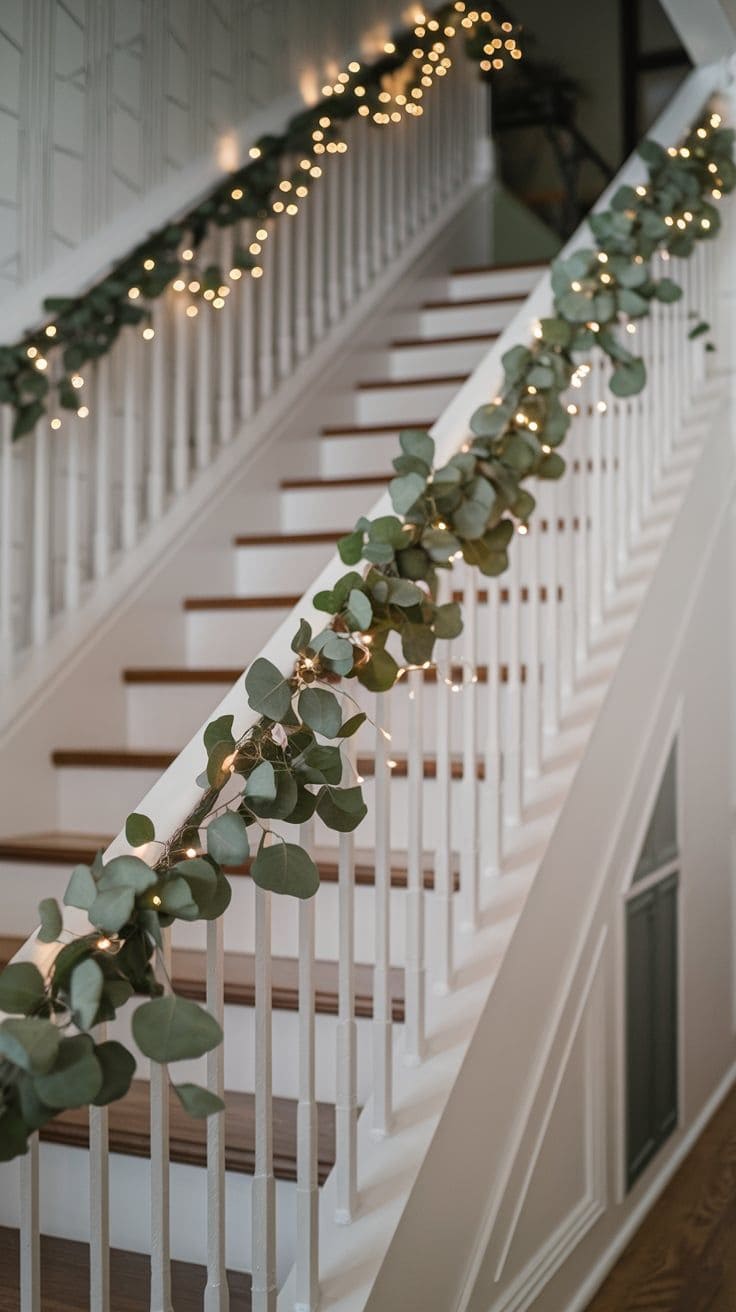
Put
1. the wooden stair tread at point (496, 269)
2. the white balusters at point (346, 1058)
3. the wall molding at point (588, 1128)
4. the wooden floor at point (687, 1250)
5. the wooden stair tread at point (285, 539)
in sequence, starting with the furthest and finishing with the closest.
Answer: the wooden stair tread at point (496, 269) < the wooden stair tread at point (285, 539) < the wooden floor at point (687, 1250) < the wall molding at point (588, 1128) < the white balusters at point (346, 1058)

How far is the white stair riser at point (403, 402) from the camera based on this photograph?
3.96 meters

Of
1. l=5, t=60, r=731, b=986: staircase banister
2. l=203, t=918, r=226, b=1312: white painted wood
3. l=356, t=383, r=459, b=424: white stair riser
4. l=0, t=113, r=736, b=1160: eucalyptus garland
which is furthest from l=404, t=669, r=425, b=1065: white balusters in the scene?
l=356, t=383, r=459, b=424: white stair riser

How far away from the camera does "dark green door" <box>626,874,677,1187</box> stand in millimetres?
2779

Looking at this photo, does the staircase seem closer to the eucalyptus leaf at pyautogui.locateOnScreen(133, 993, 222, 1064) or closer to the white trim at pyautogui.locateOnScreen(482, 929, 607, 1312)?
the white trim at pyautogui.locateOnScreen(482, 929, 607, 1312)

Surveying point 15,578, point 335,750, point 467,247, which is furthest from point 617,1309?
point 467,247

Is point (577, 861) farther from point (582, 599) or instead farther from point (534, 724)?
point (582, 599)

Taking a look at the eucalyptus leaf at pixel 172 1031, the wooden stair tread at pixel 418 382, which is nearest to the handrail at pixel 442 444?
the eucalyptus leaf at pixel 172 1031

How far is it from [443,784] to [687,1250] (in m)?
1.42

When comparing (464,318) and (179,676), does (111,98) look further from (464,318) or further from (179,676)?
(464,318)

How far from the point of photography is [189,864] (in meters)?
1.34

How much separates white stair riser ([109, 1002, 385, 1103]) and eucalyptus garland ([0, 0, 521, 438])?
1.40 meters

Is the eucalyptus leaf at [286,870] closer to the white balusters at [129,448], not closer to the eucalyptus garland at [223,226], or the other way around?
the eucalyptus garland at [223,226]

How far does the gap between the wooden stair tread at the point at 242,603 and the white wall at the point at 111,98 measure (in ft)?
2.81

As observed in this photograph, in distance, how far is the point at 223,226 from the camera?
3.39 meters
